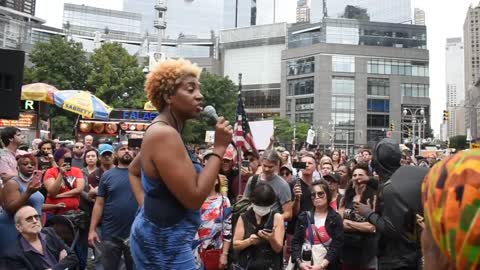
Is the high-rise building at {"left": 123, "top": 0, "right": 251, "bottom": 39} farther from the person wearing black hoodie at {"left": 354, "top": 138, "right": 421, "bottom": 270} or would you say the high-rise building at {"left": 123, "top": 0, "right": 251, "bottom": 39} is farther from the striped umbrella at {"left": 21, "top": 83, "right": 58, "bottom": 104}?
the person wearing black hoodie at {"left": 354, "top": 138, "right": 421, "bottom": 270}

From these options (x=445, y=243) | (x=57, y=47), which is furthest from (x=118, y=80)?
(x=445, y=243)

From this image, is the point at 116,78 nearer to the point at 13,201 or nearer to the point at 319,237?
the point at 13,201

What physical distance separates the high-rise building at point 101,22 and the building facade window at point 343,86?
56.5 metres

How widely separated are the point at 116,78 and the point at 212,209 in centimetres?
A: 3325

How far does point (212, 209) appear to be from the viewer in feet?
18.2

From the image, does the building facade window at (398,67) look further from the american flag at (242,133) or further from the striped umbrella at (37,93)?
the american flag at (242,133)

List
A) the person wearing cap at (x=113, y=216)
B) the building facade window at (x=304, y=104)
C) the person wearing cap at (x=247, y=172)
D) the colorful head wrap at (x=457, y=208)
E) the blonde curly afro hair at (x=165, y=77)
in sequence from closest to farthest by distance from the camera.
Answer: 1. the colorful head wrap at (x=457, y=208)
2. the blonde curly afro hair at (x=165, y=77)
3. the person wearing cap at (x=113, y=216)
4. the person wearing cap at (x=247, y=172)
5. the building facade window at (x=304, y=104)

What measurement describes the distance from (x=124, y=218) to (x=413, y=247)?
3386 millimetres

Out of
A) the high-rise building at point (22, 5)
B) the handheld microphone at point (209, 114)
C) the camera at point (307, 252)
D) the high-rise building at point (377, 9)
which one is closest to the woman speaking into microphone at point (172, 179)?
the handheld microphone at point (209, 114)

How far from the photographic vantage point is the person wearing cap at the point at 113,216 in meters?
5.83

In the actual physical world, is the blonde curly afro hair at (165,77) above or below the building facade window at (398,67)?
below

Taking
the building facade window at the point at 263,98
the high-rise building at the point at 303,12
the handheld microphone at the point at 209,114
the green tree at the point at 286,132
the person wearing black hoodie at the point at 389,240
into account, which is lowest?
the person wearing black hoodie at the point at 389,240

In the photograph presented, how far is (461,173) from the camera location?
3.79 feet

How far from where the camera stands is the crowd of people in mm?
1259
